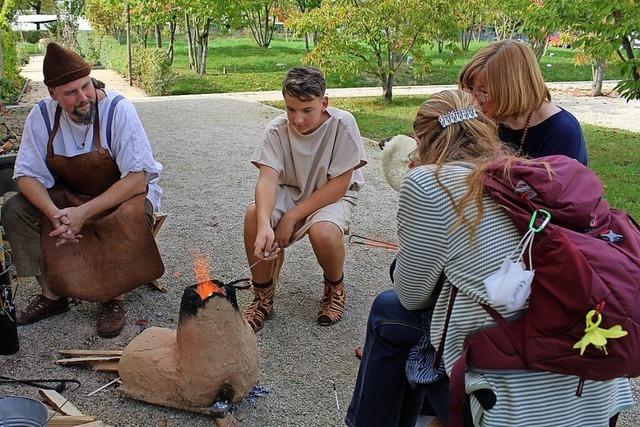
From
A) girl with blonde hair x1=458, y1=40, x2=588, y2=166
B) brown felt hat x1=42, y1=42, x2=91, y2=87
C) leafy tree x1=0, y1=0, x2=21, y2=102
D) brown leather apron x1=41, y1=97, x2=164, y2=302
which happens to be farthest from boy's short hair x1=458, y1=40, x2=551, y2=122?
leafy tree x1=0, y1=0, x2=21, y2=102

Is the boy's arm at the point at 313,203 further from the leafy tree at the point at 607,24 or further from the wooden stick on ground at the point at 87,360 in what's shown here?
the leafy tree at the point at 607,24

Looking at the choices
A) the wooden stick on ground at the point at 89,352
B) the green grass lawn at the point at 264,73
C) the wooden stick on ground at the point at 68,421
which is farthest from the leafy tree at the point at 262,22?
the wooden stick on ground at the point at 68,421

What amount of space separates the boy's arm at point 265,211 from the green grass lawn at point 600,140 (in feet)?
12.0

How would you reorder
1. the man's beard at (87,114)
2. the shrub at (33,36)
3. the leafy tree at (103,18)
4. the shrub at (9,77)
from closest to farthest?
1. the man's beard at (87,114)
2. the shrub at (9,77)
3. the leafy tree at (103,18)
4. the shrub at (33,36)

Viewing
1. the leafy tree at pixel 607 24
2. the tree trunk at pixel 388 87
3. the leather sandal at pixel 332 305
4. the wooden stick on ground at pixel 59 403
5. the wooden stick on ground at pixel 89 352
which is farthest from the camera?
the tree trunk at pixel 388 87

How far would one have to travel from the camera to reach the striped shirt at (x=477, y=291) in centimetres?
182

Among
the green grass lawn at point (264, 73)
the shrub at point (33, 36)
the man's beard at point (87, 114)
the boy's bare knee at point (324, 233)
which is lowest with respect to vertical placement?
the shrub at point (33, 36)

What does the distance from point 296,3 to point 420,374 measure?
3094 centimetres

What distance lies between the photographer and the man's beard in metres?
3.41

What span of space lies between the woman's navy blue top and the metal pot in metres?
2.25

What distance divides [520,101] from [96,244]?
2310 mm

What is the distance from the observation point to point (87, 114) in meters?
3.43

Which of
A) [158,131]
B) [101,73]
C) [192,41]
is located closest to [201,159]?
[158,131]

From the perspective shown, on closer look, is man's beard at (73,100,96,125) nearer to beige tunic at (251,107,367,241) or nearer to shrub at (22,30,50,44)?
beige tunic at (251,107,367,241)
